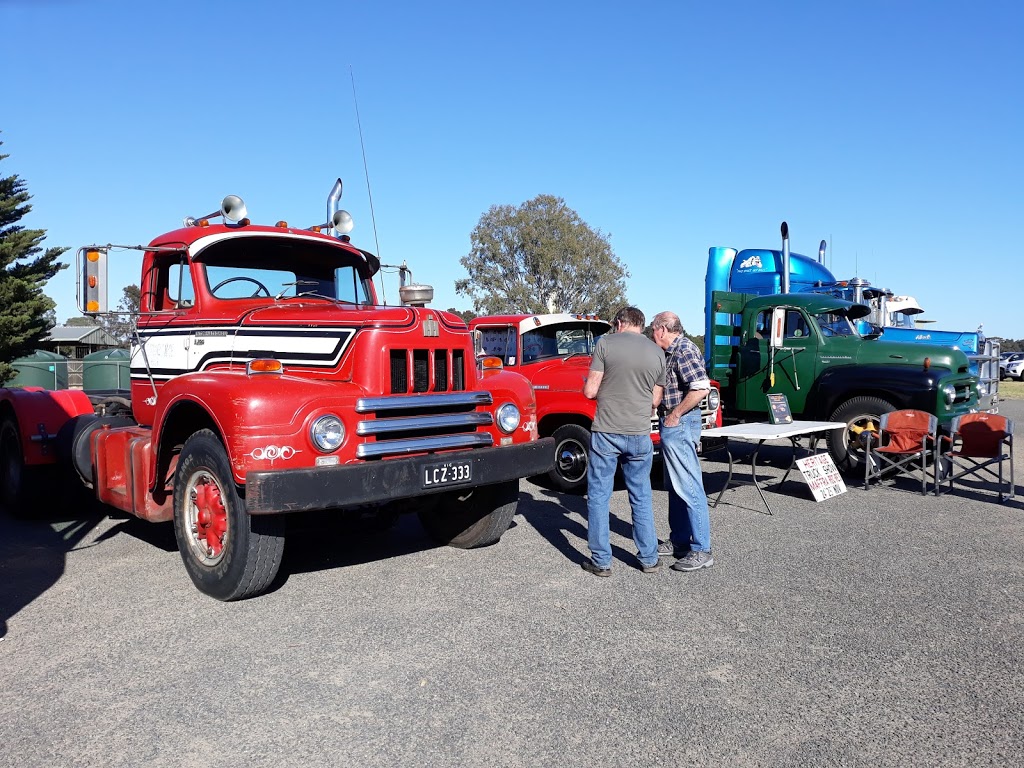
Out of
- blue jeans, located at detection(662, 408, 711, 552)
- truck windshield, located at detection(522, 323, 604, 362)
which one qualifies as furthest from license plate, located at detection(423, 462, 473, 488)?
truck windshield, located at detection(522, 323, 604, 362)

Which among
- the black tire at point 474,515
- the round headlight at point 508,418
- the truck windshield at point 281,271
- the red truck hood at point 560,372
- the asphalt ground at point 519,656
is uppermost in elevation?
the truck windshield at point 281,271

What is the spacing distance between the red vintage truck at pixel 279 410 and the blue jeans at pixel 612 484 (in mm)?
390

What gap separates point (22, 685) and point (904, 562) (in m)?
5.59

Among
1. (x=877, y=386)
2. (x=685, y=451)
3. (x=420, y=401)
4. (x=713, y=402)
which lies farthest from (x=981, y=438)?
(x=420, y=401)

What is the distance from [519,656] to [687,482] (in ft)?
7.14

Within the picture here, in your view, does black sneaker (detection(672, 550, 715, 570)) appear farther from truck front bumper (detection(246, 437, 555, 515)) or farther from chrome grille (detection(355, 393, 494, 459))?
chrome grille (detection(355, 393, 494, 459))

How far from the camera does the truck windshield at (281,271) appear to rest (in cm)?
616

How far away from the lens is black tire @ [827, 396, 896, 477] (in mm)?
10055

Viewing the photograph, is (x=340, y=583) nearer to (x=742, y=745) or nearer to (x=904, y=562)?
(x=742, y=745)

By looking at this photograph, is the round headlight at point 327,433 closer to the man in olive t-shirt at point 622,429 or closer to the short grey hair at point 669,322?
the man in olive t-shirt at point 622,429

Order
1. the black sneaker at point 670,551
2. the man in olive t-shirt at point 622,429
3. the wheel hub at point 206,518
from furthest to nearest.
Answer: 1. the black sneaker at point 670,551
2. the man in olive t-shirt at point 622,429
3. the wheel hub at point 206,518

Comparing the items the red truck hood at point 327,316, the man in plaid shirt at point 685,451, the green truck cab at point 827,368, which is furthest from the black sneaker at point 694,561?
the green truck cab at point 827,368

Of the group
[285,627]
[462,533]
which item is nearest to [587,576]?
[462,533]

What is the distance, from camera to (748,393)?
37.3 feet
